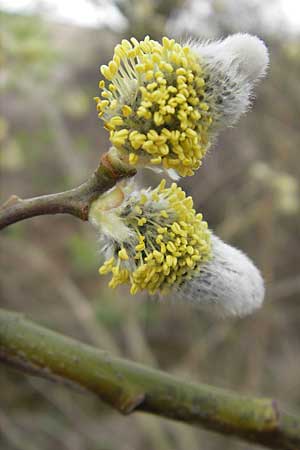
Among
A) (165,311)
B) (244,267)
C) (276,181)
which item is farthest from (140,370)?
(165,311)

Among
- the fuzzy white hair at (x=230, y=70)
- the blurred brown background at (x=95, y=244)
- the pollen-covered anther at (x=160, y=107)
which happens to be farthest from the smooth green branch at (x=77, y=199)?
the blurred brown background at (x=95, y=244)

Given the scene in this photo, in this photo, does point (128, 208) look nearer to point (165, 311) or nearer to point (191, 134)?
point (191, 134)

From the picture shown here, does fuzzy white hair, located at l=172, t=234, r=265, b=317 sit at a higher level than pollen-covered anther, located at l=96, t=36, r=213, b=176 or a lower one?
lower

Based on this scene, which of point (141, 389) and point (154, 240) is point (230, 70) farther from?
point (141, 389)

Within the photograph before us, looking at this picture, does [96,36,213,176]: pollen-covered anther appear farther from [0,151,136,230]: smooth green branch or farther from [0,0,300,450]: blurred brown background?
[0,0,300,450]: blurred brown background

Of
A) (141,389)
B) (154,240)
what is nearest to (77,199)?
(154,240)

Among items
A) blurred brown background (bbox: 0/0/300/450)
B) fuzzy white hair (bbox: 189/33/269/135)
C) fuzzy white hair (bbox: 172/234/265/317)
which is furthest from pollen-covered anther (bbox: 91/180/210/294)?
blurred brown background (bbox: 0/0/300/450)
